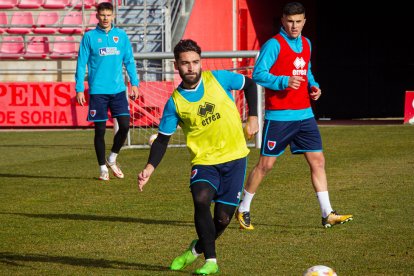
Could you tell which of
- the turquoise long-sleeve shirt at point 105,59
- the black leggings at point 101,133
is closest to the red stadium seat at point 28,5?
the turquoise long-sleeve shirt at point 105,59

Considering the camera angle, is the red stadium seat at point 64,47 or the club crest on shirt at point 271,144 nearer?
the club crest on shirt at point 271,144

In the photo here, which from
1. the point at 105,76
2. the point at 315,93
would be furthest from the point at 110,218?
the point at 105,76

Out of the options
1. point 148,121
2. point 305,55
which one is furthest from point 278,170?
point 148,121

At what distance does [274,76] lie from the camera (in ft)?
26.6

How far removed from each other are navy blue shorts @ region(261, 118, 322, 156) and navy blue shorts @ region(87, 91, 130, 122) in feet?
14.7

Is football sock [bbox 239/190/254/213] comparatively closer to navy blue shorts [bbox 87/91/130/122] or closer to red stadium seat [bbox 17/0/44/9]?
navy blue shorts [bbox 87/91/130/122]

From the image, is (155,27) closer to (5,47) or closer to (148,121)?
(5,47)

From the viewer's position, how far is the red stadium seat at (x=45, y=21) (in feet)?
83.3

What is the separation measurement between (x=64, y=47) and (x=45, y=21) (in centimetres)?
116

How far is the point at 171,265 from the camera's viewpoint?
663 centimetres

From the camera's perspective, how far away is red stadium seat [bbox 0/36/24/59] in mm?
25094

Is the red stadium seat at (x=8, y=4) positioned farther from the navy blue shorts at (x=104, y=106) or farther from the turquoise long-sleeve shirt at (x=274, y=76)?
the turquoise long-sleeve shirt at (x=274, y=76)

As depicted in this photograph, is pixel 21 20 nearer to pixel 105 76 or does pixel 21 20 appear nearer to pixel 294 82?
pixel 105 76

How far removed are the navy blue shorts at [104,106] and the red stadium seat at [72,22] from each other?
12.8 meters
